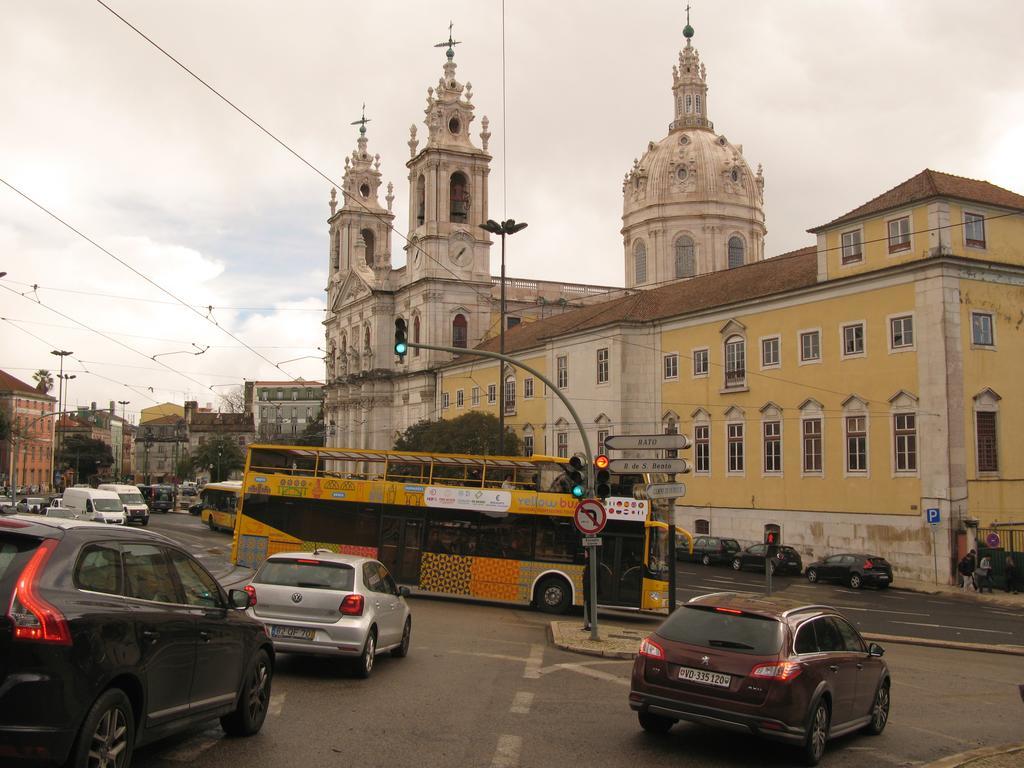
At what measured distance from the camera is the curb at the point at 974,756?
8672mm

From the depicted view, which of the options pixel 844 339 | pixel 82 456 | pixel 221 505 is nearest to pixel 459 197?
pixel 221 505

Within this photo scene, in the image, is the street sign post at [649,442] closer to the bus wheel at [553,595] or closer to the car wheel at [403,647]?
the bus wheel at [553,595]

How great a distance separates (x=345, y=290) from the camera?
97438 mm

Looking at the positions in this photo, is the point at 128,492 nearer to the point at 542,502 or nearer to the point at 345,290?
the point at 542,502

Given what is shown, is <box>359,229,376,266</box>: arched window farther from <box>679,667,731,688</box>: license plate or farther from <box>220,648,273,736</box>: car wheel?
<box>679,667,731,688</box>: license plate

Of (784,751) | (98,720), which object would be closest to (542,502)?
(784,751)

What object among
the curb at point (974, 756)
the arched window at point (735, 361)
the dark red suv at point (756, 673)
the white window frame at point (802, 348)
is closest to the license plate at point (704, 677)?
the dark red suv at point (756, 673)

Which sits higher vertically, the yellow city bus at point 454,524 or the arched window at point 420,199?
the arched window at point 420,199

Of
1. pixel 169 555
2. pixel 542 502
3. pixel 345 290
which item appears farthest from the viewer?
pixel 345 290

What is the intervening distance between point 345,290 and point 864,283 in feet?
214

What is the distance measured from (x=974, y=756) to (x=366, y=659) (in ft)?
21.6

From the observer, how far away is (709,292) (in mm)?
49000

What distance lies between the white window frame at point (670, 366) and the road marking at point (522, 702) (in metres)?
38.1

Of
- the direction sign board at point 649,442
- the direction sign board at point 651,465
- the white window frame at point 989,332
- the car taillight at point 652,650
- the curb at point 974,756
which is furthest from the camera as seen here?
the white window frame at point 989,332
